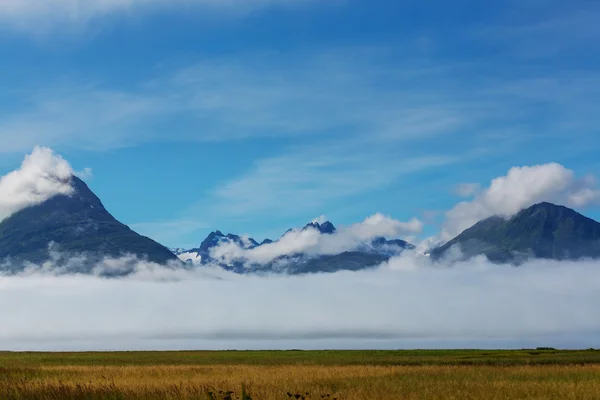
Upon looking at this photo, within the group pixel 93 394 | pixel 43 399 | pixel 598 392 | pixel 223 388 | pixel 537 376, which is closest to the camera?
pixel 43 399

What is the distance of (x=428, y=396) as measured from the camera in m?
32.2

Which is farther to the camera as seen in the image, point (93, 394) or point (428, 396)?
point (428, 396)

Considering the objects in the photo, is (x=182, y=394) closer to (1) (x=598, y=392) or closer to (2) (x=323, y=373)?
(1) (x=598, y=392)

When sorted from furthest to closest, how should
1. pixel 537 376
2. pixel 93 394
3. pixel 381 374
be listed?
pixel 381 374 < pixel 537 376 < pixel 93 394

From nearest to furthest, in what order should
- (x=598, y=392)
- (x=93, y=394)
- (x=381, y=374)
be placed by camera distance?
(x=93, y=394) < (x=598, y=392) < (x=381, y=374)

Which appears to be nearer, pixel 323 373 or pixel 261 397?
pixel 261 397

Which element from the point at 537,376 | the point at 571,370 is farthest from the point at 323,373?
the point at 571,370

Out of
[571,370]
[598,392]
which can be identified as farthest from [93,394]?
[571,370]

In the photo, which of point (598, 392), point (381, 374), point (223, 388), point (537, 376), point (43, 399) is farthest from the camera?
point (381, 374)

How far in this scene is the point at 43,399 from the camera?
27.2 meters

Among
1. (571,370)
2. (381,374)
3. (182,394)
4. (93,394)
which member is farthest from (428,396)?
(571,370)

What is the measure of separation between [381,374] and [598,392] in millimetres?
20863

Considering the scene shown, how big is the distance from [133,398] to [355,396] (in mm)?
8466

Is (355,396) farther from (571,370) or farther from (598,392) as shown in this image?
(571,370)
